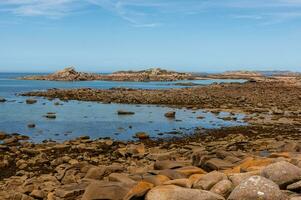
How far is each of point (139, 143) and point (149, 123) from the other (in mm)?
10382

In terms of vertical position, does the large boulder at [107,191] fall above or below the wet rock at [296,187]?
below

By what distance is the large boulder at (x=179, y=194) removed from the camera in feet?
32.4

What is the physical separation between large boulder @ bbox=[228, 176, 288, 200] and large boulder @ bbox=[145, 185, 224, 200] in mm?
561

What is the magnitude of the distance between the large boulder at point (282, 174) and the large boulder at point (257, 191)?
1.07 m

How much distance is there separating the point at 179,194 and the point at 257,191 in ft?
5.96

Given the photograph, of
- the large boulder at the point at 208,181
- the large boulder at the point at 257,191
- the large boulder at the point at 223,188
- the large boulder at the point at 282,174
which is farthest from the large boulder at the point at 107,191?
the large boulder at the point at 282,174

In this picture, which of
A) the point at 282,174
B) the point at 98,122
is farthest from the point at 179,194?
the point at 98,122

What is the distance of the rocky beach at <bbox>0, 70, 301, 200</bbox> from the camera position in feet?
34.4

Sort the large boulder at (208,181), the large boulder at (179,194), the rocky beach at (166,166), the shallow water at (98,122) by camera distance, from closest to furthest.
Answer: the large boulder at (179,194)
the rocky beach at (166,166)
the large boulder at (208,181)
the shallow water at (98,122)

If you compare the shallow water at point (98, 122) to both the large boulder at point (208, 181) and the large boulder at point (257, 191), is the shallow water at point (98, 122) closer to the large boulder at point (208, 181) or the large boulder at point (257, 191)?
the large boulder at point (208, 181)

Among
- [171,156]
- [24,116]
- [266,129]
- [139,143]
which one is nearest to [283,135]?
[266,129]

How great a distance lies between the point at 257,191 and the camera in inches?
365

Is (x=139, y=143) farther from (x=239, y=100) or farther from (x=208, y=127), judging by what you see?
(x=239, y=100)

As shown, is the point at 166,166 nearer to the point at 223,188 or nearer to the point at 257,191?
the point at 223,188
